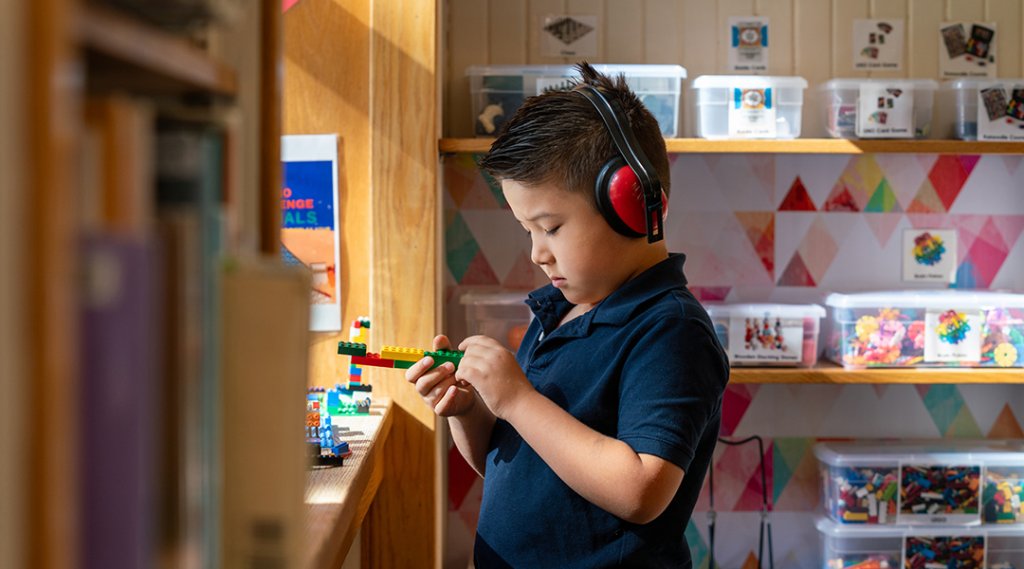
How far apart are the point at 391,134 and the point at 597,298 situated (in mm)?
834

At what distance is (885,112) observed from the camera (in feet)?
7.61

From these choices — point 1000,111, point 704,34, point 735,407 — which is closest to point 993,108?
point 1000,111

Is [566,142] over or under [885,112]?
under

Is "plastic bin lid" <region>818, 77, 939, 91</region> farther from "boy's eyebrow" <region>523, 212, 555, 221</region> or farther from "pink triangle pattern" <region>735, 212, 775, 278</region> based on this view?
"boy's eyebrow" <region>523, 212, 555, 221</region>

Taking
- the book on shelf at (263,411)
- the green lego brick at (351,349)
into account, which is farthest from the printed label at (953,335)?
the book on shelf at (263,411)

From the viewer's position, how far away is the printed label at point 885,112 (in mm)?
2316

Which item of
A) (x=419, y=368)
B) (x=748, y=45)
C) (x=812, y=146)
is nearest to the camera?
(x=419, y=368)

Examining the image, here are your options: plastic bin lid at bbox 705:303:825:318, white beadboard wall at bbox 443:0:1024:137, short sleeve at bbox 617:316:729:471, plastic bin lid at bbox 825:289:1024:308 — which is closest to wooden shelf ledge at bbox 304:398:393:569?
short sleeve at bbox 617:316:729:471

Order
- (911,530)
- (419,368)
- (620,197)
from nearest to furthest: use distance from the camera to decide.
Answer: (620,197), (419,368), (911,530)

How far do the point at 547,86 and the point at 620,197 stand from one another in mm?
1099

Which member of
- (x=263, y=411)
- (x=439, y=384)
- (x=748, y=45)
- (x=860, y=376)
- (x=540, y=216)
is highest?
(x=748, y=45)

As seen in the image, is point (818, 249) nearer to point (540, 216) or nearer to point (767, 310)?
point (767, 310)

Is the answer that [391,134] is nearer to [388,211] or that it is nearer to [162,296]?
[388,211]

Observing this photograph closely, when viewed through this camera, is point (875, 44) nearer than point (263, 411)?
No
